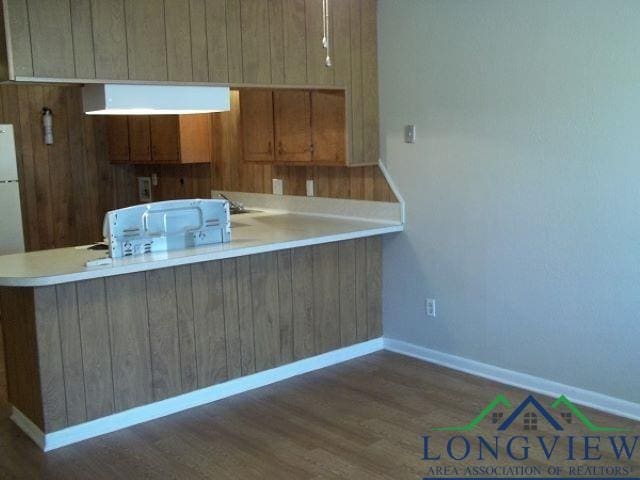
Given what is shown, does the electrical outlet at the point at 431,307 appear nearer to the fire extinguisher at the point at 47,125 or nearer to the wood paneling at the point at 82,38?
the wood paneling at the point at 82,38

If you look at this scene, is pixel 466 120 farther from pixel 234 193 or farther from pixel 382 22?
pixel 234 193

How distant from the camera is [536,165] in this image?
3.81m

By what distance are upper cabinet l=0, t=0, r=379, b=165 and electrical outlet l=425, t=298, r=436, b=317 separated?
1.00 metres

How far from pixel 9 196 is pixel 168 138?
4.66 feet

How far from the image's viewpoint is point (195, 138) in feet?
19.1

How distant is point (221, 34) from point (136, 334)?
1.63 meters

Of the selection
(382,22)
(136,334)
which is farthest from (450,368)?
(382,22)

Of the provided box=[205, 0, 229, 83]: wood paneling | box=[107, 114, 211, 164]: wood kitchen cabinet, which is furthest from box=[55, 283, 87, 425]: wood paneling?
box=[107, 114, 211, 164]: wood kitchen cabinet

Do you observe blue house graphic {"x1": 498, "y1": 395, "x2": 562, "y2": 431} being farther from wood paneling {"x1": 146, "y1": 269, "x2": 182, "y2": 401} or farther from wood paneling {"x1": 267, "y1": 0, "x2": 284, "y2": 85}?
wood paneling {"x1": 267, "y1": 0, "x2": 284, "y2": 85}

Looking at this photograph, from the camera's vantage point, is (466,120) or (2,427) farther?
(466,120)

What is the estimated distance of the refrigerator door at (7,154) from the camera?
581 cm

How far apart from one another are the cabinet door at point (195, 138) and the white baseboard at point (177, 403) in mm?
2207

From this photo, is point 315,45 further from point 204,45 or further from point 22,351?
point 22,351

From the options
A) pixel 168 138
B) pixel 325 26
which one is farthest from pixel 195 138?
pixel 325 26
